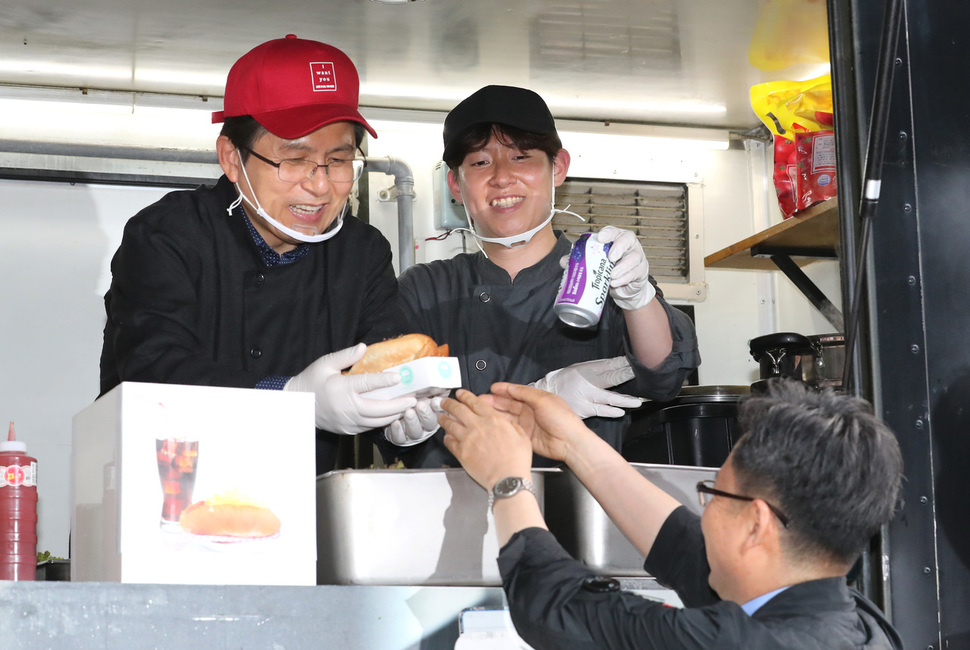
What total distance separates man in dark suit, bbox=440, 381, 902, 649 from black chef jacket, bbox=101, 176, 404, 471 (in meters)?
0.64

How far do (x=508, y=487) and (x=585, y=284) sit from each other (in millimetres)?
469

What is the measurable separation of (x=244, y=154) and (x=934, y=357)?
1.28 meters

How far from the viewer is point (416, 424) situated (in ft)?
5.92

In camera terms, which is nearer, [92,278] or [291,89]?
[291,89]

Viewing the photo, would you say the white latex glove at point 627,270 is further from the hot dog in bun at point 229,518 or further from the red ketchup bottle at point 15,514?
the red ketchup bottle at point 15,514

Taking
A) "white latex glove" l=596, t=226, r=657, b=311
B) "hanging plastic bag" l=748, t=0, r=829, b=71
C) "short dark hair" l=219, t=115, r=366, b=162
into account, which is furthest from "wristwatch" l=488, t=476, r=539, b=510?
"hanging plastic bag" l=748, t=0, r=829, b=71

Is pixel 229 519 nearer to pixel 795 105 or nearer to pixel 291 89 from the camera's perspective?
pixel 291 89

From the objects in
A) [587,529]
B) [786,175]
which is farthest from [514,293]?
[786,175]

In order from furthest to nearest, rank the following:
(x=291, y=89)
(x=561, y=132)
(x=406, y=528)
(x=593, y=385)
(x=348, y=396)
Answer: (x=561, y=132), (x=593, y=385), (x=291, y=89), (x=348, y=396), (x=406, y=528)

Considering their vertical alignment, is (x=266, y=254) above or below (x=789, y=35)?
below

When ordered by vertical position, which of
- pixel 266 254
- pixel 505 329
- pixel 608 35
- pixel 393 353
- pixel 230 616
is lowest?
pixel 230 616

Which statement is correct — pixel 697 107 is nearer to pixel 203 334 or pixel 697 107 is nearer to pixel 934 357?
pixel 934 357

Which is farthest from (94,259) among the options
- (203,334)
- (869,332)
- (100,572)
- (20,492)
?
(869,332)

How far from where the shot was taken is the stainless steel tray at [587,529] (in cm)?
166
